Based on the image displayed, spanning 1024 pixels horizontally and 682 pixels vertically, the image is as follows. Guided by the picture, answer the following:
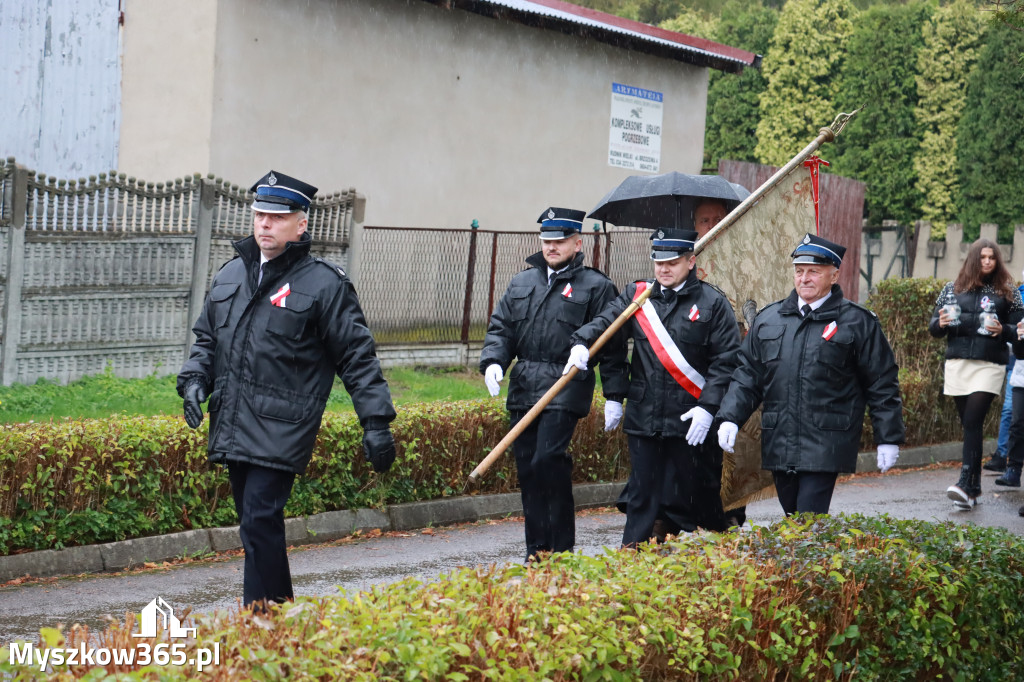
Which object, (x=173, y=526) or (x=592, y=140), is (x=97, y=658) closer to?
(x=173, y=526)

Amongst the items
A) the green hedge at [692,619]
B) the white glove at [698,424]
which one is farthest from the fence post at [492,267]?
the green hedge at [692,619]

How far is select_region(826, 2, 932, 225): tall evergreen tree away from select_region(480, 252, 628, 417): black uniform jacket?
108ft

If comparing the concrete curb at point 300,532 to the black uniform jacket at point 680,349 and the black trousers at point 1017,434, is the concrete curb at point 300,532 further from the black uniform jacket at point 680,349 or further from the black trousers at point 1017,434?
the black trousers at point 1017,434

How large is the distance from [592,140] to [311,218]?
7.46m

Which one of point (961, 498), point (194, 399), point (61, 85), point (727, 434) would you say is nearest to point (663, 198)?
point (727, 434)

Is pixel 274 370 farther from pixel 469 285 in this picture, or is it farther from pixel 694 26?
pixel 694 26

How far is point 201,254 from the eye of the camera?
12.6 m

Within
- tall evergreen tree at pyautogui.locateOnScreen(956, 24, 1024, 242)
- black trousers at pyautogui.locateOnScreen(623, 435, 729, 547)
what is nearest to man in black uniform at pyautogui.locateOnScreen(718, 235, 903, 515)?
black trousers at pyautogui.locateOnScreen(623, 435, 729, 547)

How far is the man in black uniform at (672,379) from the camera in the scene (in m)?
7.32

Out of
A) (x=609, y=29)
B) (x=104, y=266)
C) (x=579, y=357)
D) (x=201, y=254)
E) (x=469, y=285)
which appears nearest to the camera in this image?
(x=579, y=357)

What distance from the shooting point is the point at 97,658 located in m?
3.32

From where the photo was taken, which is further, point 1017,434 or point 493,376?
point 1017,434

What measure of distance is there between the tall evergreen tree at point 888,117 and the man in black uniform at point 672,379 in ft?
109

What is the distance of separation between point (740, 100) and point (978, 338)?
3427cm
